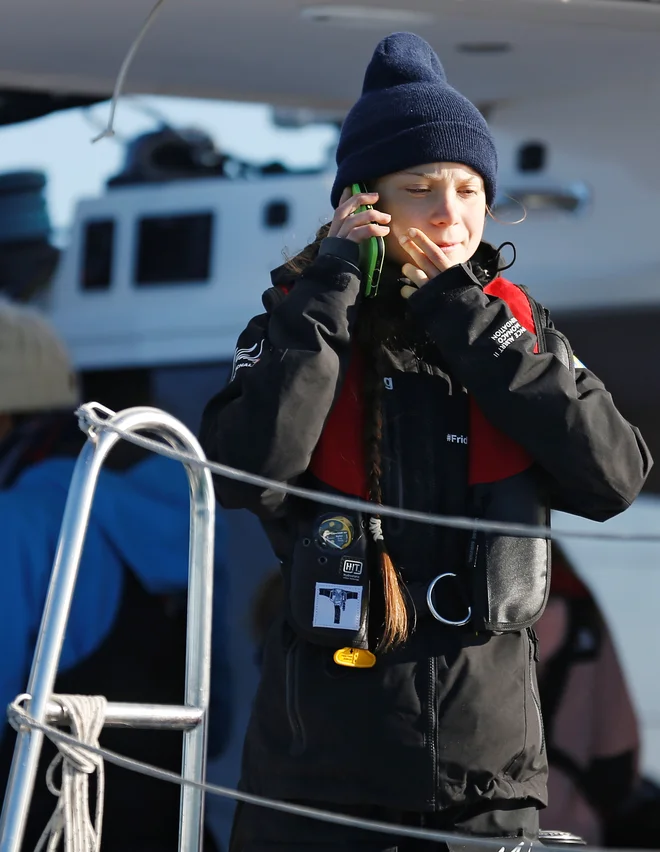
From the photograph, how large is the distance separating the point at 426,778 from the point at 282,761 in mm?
161

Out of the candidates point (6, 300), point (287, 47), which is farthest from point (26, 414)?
point (287, 47)

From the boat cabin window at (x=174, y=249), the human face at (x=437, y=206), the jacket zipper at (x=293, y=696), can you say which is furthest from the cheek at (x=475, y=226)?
the boat cabin window at (x=174, y=249)

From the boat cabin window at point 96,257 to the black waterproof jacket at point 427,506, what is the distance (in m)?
2.17

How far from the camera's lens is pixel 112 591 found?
325 cm

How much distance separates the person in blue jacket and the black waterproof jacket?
5.91ft

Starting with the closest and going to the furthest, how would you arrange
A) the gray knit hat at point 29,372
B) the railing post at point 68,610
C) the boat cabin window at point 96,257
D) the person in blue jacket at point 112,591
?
the railing post at point 68,610 < the person in blue jacket at point 112,591 < the gray knit hat at point 29,372 < the boat cabin window at point 96,257

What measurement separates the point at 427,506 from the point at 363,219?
1.14 ft

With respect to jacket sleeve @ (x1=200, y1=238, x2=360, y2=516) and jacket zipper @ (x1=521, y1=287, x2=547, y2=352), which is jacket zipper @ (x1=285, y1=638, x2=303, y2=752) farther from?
jacket zipper @ (x1=521, y1=287, x2=547, y2=352)

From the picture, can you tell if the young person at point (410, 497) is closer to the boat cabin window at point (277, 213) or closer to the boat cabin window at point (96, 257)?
the boat cabin window at point (277, 213)

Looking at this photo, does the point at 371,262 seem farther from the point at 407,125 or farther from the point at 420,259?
the point at 407,125

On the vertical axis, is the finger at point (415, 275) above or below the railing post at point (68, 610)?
above

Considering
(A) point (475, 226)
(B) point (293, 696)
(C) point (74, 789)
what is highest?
(A) point (475, 226)

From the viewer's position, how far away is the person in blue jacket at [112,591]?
317 cm

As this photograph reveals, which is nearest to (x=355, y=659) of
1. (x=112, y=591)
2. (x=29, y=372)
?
(x=112, y=591)
